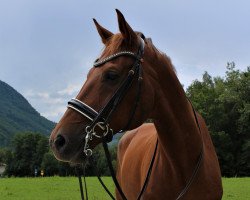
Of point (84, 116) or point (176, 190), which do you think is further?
point (176, 190)

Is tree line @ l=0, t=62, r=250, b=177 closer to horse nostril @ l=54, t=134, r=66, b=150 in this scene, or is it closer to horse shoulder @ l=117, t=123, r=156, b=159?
horse shoulder @ l=117, t=123, r=156, b=159

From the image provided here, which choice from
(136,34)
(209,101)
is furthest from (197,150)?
(209,101)

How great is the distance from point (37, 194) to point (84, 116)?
14798 mm

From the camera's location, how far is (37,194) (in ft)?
56.7

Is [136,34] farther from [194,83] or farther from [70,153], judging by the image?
[194,83]

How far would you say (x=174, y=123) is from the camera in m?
3.94

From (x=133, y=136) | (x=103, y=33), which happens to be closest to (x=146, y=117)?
(x=103, y=33)

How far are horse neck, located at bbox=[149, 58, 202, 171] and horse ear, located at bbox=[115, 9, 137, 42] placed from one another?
0.40 m

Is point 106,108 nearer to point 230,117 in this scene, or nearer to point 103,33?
point 103,33

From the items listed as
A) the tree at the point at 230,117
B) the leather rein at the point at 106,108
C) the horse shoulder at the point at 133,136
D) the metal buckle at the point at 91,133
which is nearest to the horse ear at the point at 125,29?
the leather rein at the point at 106,108

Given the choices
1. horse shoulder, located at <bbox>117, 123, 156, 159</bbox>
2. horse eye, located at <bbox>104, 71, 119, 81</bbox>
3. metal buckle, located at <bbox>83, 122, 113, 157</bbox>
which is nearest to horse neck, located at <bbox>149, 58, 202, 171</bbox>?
horse eye, located at <bbox>104, 71, 119, 81</bbox>

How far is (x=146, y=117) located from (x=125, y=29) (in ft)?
2.55

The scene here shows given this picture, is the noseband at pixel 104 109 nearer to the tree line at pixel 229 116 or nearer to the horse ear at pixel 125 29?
the horse ear at pixel 125 29

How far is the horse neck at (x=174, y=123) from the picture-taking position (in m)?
3.87
